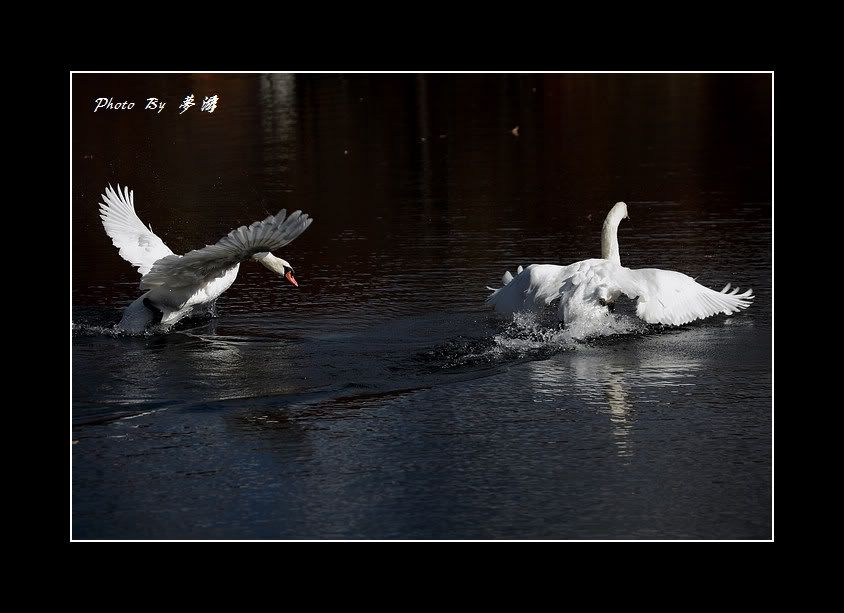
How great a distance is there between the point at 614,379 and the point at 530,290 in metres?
1.87

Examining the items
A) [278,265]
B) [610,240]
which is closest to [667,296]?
[610,240]

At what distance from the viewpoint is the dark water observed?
23.2 ft

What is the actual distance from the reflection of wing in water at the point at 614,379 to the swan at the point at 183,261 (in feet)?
7.72

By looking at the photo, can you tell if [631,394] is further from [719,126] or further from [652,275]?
[719,126]

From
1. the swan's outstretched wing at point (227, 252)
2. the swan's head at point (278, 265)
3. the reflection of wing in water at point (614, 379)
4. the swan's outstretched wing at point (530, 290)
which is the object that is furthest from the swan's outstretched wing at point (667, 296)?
the swan's head at point (278, 265)

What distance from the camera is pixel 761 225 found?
622 inches

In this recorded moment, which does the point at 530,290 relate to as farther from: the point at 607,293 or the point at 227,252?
the point at 227,252

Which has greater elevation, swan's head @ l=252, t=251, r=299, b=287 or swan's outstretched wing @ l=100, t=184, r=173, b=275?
swan's outstretched wing @ l=100, t=184, r=173, b=275

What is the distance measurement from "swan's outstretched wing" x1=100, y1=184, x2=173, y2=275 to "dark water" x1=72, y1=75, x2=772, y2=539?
50 cm

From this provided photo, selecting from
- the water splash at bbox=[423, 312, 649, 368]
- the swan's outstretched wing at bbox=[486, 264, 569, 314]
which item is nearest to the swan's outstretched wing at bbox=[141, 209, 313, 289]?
the water splash at bbox=[423, 312, 649, 368]

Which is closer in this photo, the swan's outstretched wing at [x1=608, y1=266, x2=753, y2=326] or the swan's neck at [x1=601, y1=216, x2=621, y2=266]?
the swan's outstretched wing at [x1=608, y1=266, x2=753, y2=326]

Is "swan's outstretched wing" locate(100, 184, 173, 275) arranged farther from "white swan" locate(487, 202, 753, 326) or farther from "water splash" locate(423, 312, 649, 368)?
"water splash" locate(423, 312, 649, 368)

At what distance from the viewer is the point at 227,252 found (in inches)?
422

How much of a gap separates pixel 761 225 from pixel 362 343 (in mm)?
7304
